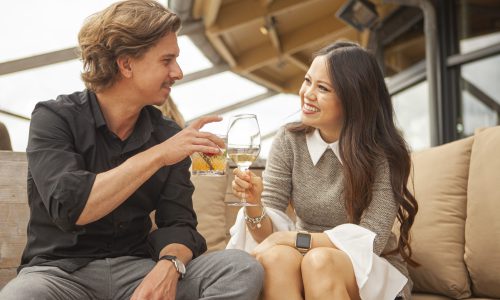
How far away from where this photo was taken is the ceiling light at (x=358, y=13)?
5.29 m

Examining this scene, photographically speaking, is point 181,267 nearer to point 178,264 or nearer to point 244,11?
point 178,264

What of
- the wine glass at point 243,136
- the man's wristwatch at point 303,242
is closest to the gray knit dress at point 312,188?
the man's wristwatch at point 303,242

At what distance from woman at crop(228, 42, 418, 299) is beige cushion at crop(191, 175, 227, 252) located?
0.37 metres

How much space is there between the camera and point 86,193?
151cm

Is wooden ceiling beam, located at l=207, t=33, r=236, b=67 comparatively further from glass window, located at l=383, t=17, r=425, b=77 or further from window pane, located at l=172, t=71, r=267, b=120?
glass window, located at l=383, t=17, r=425, b=77

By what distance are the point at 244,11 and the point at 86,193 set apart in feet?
15.5

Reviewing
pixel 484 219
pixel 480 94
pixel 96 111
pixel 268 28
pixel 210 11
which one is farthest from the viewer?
pixel 268 28

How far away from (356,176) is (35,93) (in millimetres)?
4630

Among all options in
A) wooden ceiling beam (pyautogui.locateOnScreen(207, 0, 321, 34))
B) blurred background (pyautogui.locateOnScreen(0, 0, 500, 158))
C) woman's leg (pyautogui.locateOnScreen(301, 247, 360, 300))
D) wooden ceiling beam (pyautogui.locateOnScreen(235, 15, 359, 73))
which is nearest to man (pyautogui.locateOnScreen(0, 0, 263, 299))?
woman's leg (pyautogui.locateOnScreen(301, 247, 360, 300))

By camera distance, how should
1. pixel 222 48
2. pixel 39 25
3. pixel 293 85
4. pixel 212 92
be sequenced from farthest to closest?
pixel 293 85, pixel 212 92, pixel 222 48, pixel 39 25

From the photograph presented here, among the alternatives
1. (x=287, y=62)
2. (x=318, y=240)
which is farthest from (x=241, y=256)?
(x=287, y=62)

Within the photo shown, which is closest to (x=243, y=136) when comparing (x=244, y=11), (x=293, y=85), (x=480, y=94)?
(x=480, y=94)

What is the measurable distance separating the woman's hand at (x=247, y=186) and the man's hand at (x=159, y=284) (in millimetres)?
342

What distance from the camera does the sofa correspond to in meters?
2.04
